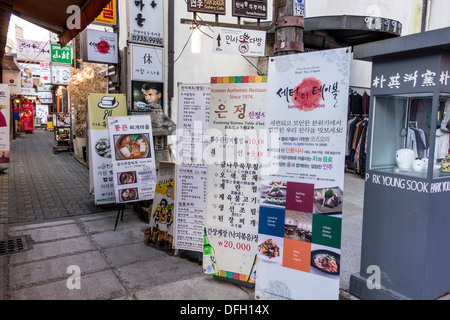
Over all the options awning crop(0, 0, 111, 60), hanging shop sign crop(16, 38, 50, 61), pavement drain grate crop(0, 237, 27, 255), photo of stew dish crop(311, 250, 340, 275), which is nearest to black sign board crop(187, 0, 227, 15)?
awning crop(0, 0, 111, 60)

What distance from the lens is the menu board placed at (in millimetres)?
5535

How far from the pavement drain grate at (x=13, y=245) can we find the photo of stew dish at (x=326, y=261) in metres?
4.18

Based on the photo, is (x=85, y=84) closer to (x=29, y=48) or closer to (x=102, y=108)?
(x=102, y=108)

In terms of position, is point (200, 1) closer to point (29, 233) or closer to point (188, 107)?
point (188, 107)

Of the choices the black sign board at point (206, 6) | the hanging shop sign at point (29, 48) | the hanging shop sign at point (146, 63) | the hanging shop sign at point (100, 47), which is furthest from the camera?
the hanging shop sign at point (29, 48)

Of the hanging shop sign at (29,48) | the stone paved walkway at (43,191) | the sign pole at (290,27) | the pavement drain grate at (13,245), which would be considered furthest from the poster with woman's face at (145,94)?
the hanging shop sign at (29,48)

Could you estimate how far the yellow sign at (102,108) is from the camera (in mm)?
6699

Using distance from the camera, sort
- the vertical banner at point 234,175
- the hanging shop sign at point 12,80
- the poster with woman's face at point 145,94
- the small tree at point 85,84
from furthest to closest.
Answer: the hanging shop sign at point 12,80
the small tree at point 85,84
the poster with woman's face at point 145,94
the vertical banner at point 234,175

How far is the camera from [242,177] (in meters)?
3.61

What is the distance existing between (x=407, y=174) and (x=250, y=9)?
4646mm

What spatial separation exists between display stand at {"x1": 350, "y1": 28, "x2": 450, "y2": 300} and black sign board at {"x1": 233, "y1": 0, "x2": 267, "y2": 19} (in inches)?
138

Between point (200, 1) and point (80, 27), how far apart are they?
2.34 metres

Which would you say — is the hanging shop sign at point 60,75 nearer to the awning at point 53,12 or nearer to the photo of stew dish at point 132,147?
the awning at point 53,12
